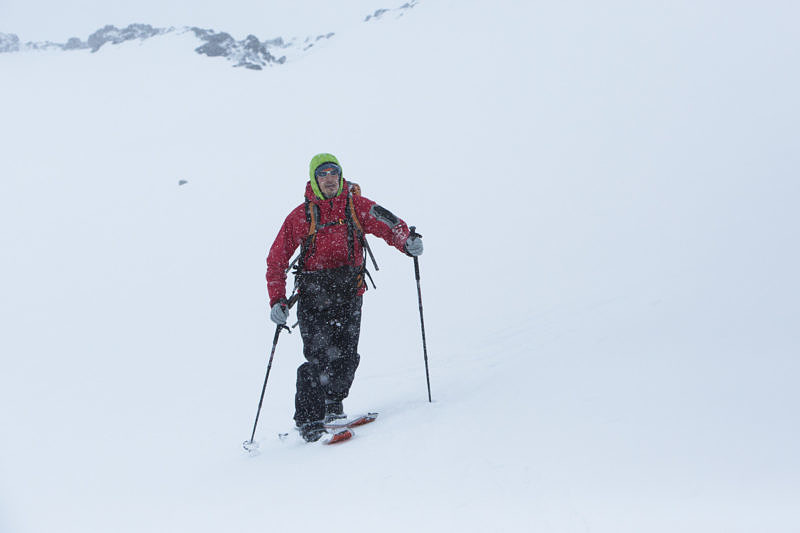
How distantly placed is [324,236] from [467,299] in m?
5.56

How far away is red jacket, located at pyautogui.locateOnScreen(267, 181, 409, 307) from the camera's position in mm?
4629

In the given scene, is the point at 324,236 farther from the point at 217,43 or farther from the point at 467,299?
the point at 217,43

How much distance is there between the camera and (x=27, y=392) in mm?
7875

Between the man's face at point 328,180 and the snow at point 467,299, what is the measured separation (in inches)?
79.0

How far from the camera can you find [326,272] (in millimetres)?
4668

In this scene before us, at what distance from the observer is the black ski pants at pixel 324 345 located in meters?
4.61

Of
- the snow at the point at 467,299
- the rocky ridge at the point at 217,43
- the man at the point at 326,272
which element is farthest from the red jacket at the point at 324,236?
the rocky ridge at the point at 217,43

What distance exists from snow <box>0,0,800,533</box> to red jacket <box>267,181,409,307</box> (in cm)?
146

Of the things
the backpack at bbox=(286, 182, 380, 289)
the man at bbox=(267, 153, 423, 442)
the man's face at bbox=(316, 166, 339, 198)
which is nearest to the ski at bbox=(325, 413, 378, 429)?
the man at bbox=(267, 153, 423, 442)

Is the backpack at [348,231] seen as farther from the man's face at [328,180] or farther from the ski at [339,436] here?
the ski at [339,436]

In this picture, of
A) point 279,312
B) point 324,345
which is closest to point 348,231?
point 279,312

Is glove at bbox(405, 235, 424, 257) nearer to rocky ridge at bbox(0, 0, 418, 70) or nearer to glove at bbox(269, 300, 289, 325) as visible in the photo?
glove at bbox(269, 300, 289, 325)

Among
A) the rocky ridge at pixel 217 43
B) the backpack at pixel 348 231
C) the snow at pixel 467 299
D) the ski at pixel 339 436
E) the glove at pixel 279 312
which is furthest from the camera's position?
the rocky ridge at pixel 217 43

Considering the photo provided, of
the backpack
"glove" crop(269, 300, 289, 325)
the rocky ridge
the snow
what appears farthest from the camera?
the rocky ridge
